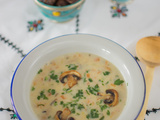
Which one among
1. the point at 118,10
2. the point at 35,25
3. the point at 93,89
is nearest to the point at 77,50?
the point at 93,89

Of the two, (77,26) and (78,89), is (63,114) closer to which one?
(78,89)

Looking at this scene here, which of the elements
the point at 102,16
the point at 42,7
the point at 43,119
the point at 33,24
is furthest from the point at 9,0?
the point at 43,119

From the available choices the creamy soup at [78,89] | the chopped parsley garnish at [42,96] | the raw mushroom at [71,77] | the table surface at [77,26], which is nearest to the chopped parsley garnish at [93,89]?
the creamy soup at [78,89]

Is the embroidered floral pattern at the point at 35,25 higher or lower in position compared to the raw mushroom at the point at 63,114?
higher

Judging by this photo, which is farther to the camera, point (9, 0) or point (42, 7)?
point (9, 0)

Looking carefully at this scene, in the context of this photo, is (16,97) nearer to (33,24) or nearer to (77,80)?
(77,80)

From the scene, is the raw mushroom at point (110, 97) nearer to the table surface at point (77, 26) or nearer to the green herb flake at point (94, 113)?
the green herb flake at point (94, 113)
